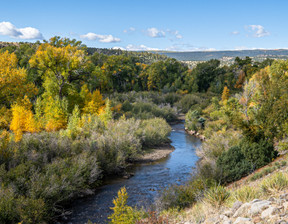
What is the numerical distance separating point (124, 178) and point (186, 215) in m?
12.4

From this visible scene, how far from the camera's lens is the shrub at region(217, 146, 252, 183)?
1631 cm

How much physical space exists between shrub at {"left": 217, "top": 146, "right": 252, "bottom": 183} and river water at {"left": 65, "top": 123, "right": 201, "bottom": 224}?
2.16m

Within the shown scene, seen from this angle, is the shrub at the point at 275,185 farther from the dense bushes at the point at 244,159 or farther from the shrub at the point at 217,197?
the dense bushes at the point at 244,159

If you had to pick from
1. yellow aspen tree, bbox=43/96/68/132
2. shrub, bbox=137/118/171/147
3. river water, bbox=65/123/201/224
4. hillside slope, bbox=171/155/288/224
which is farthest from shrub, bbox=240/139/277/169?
yellow aspen tree, bbox=43/96/68/132

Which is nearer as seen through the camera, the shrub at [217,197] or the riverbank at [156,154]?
the shrub at [217,197]

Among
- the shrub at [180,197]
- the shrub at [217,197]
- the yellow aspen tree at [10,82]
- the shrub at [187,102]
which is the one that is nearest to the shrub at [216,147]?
the shrub at [180,197]

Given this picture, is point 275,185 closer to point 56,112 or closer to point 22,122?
point 22,122

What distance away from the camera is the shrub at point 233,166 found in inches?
642

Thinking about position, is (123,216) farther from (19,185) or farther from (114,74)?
(114,74)

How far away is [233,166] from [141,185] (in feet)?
21.9

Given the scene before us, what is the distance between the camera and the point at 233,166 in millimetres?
16906

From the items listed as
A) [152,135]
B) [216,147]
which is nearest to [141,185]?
[216,147]

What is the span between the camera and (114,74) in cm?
6856

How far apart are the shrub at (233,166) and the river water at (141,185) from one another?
216 centimetres
